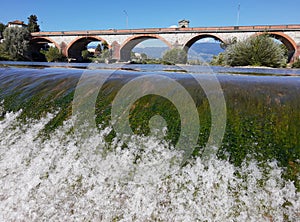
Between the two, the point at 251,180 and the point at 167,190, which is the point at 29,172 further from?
the point at 251,180

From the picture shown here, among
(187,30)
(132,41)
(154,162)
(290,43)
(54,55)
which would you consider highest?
(187,30)

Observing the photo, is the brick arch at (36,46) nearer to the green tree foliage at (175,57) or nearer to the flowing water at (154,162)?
the green tree foliage at (175,57)

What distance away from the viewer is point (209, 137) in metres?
2.62

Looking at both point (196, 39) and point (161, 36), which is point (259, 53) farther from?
point (161, 36)

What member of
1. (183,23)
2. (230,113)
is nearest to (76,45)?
(183,23)

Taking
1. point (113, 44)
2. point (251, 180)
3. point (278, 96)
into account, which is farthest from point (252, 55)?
point (113, 44)

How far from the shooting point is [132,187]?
2273 millimetres

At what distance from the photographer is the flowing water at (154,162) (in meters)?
2.08

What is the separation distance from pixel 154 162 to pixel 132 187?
1.13 ft

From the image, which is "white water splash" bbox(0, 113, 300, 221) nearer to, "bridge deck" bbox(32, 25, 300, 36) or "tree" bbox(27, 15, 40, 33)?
"bridge deck" bbox(32, 25, 300, 36)

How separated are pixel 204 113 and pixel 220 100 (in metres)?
0.45

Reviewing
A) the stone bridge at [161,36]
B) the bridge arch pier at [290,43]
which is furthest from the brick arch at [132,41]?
the bridge arch pier at [290,43]

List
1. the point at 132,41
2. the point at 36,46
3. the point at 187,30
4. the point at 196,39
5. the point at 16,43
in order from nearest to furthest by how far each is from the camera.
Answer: the point at 187,30 < the point at 196,39 < the point at 16,43 < the point at 132,41 < the point at 36,46

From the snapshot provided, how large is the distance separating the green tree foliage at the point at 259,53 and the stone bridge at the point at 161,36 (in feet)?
54.1
